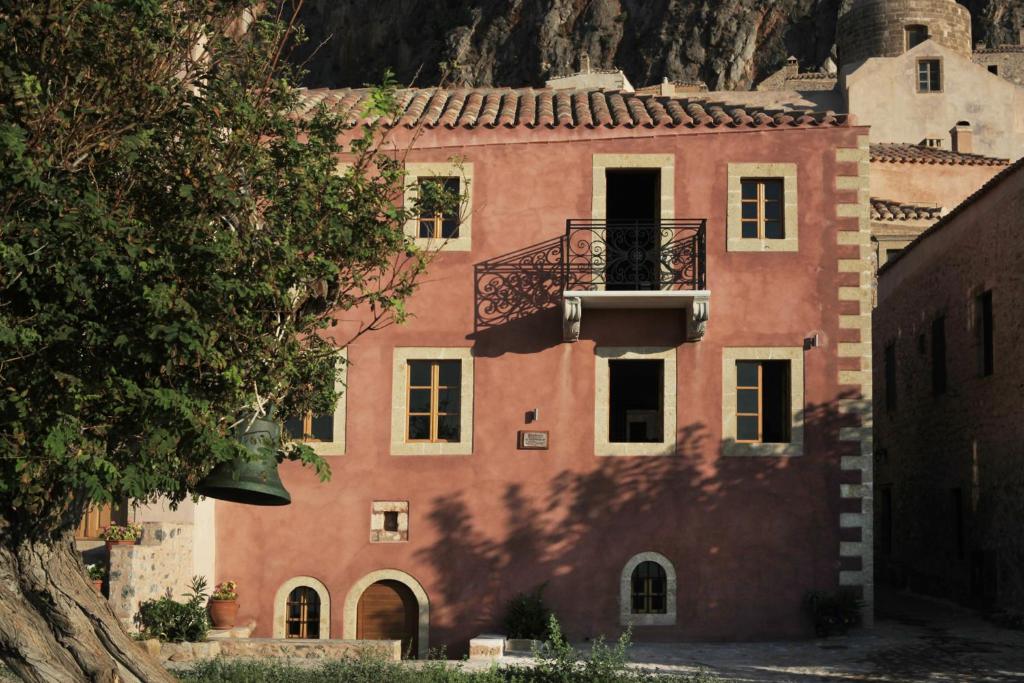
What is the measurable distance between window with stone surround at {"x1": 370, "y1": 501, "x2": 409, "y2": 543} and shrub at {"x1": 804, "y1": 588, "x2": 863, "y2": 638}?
20.8ft

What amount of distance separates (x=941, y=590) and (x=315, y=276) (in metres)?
18.1

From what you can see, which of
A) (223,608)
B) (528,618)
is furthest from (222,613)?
(528,618)

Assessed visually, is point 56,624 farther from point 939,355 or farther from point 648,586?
point 939,355

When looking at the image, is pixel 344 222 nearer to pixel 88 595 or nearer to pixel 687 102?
pixel 88 595

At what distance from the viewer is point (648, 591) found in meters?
21.2

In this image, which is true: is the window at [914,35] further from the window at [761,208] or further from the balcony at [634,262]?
the balcony at [634,262]

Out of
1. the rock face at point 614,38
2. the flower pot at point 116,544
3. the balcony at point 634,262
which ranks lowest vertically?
the flower pot at point 116,544

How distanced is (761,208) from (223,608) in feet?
34.4

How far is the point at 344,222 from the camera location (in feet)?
42.7

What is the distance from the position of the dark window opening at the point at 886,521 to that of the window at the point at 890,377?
1825mm

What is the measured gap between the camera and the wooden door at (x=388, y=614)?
2127 cm

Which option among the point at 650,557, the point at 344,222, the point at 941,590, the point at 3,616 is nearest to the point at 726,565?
the point at 650,557

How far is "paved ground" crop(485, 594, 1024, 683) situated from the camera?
1730 cm

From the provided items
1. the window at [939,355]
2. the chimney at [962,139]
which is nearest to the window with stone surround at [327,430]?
the window at [939,355]
